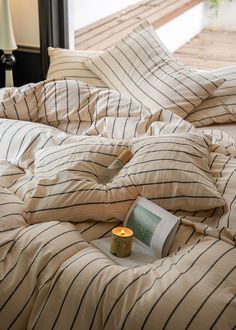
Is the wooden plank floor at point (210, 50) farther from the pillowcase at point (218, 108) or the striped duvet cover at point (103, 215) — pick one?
the striped duvet cover at point (103, 215)

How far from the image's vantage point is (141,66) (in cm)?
242

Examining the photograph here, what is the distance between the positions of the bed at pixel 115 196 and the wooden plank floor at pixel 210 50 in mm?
639

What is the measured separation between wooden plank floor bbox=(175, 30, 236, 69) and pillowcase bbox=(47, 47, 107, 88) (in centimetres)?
78

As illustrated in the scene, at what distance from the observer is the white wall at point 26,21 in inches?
116

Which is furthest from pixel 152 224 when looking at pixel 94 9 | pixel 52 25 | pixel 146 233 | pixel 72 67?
pixel 94 9

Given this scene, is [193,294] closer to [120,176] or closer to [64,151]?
[120,176]

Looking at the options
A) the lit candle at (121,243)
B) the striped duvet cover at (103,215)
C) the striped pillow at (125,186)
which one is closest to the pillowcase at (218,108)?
the striped duvet cover at (103,215)

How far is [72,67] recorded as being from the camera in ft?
8.30

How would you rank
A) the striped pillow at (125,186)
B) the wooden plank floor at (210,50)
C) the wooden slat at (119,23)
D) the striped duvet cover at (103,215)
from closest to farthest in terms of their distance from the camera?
the striped duvet cover at (103,215) → the striped pillow at (125,186) → the wooden plank floor at (210,50) → the wooden slat at (119,23)

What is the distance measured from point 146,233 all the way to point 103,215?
143mm

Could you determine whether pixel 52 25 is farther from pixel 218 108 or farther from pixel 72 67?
pixel 218 108

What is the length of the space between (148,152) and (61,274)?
0.53 metres

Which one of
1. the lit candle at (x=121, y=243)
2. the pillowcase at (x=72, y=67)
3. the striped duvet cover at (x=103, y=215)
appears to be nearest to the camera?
the striped duvet cover at (x=103, y=215)

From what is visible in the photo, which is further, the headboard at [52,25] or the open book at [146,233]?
the headboard at [52,25]
